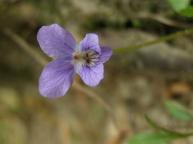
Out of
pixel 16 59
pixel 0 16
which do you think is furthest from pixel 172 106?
pixel 16 59

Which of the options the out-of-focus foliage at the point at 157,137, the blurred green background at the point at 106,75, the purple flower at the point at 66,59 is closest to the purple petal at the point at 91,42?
the purple flower at the point at 66,59

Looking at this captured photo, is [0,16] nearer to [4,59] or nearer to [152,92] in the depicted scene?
[4,59]

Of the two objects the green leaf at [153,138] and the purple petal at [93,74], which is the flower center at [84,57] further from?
the green leaf at [153,138]

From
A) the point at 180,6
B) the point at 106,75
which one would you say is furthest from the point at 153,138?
the point at 106,75

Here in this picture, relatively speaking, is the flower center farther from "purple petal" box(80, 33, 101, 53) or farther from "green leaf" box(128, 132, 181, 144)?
"green leaf" box(128, 132, 181, 144)

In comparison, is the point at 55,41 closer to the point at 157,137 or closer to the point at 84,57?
the point at 84,57

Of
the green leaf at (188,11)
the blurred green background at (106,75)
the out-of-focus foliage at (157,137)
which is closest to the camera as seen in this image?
the green leaf at (188,11)
